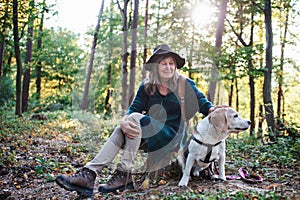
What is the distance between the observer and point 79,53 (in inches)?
1032

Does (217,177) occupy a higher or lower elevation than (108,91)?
lower

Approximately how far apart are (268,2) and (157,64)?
7.16 metres

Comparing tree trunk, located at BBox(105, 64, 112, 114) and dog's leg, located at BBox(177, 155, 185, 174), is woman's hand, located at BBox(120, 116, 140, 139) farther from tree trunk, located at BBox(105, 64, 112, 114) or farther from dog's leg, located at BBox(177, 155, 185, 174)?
tree trunk, located at BBox(105, 64, 112, 114)

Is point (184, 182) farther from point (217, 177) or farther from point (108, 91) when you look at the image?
point (108, 91)

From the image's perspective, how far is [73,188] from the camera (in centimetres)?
341

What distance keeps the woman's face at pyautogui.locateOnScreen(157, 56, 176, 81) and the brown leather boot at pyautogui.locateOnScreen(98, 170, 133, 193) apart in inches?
53.9

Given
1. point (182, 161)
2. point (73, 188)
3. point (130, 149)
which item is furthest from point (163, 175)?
point (73, 188)

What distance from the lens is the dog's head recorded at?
12.0ft

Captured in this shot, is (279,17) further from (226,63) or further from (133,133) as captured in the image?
(133,133)

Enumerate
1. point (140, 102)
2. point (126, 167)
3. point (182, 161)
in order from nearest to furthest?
point (126, 167)
point (182, 161)
point (140, 102)

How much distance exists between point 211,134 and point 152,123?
29.6 inches

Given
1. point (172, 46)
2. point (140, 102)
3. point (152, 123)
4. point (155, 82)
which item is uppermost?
point (172, 46)

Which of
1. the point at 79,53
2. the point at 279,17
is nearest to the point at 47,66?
the point at 79,53

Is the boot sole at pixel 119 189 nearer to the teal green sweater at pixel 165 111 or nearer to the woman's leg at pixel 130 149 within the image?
the woman's leg at pixel 130 149
